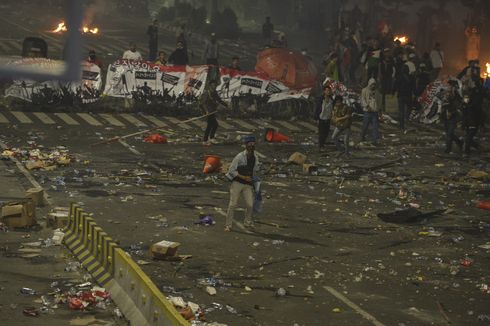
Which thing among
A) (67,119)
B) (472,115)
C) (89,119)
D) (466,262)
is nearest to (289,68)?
(89,119)

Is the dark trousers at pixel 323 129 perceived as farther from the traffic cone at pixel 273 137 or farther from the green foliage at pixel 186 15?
the green foliage at pixel 186 15

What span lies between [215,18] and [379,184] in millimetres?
35156

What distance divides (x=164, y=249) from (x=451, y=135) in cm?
1390

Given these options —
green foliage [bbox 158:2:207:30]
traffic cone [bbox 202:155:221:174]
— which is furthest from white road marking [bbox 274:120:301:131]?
green foliage [bbox 158:2:207:30]

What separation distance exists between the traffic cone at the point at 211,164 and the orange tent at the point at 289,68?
1095 centimetres

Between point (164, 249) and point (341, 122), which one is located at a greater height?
point (341, 122)

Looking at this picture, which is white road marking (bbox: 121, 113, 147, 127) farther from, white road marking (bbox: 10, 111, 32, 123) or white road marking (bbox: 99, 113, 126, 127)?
white road marking (bbox: 10, 111, 32, 123)

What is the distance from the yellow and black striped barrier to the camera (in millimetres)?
12867

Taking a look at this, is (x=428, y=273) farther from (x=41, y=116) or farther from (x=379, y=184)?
(x=41, y=116)

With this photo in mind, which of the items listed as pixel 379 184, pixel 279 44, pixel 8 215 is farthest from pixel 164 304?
pixel 279 44

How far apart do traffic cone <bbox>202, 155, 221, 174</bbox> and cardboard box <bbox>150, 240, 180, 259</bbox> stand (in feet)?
26.0

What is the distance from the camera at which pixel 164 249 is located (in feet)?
54.4

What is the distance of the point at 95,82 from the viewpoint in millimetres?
33875

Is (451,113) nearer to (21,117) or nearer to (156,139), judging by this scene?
(156,139)
